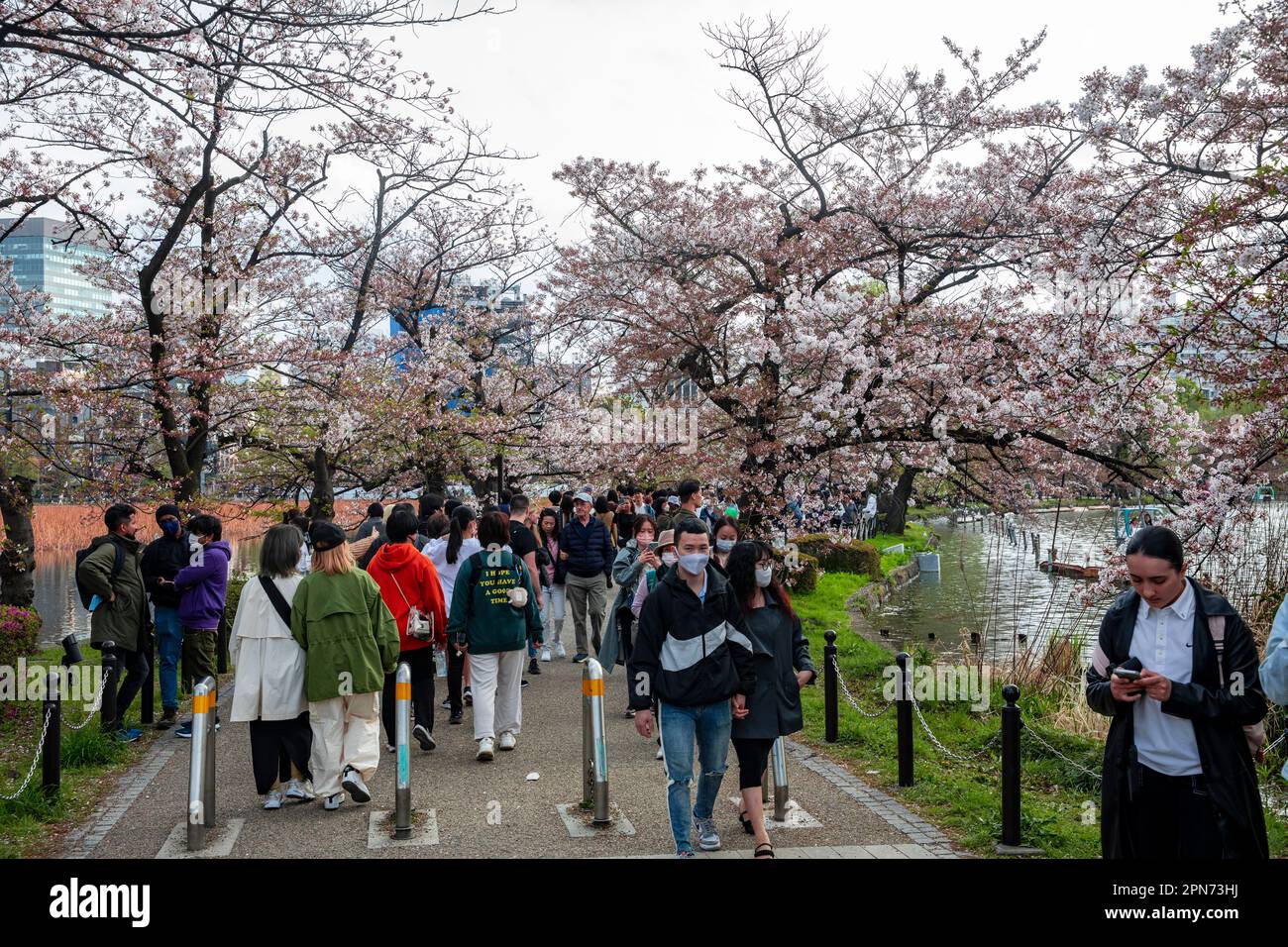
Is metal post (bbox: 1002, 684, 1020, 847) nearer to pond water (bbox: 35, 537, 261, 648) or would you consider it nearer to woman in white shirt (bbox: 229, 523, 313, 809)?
woman in white shirt (bbox: 229, 523, 313, 809)

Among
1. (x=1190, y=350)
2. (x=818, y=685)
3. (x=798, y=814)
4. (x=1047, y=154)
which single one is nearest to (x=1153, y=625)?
(x=798, y=814)

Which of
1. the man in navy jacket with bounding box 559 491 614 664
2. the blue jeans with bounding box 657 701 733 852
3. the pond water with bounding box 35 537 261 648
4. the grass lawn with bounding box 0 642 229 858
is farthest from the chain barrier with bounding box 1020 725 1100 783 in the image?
the pond water with bounding box 35 537 261 648

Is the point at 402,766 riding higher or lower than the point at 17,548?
lower

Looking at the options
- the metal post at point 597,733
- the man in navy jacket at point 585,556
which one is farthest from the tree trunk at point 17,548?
the metal post at point 597,733

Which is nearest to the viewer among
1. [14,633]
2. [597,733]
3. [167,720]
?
[597,733]

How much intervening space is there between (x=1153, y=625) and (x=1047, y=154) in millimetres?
10560

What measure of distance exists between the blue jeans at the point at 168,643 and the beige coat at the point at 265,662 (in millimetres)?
2718

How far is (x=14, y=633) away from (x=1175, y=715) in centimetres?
982

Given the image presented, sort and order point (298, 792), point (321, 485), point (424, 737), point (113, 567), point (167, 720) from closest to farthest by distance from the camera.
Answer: point (298, 792) → point (424, 737) → point (113, 567) → point (167, 720) → point (321, 485)

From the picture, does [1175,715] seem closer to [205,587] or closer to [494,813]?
[494,813]

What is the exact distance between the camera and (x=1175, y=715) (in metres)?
3.88

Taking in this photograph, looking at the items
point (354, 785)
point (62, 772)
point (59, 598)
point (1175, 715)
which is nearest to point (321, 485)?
point (62, 772)

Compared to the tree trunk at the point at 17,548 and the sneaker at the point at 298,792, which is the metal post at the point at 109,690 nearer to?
the sneaker at the point at 298,792

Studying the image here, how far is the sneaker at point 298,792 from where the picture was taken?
682cm
